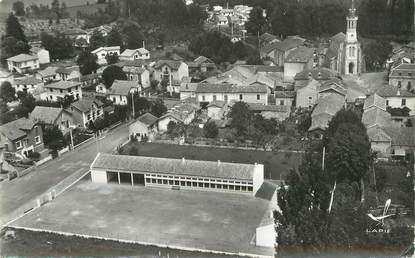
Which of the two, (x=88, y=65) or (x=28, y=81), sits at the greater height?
(x=88, y=65)

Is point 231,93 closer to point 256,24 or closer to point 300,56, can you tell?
point 300,56

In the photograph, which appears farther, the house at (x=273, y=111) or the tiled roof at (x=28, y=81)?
the tiled roof at (x=28, y=81)

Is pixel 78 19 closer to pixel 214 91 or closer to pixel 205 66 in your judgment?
pixel 205 66

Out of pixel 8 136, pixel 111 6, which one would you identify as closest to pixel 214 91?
pixel 8 136

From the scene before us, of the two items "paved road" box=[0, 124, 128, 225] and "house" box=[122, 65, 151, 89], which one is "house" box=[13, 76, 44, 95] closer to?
"house" box=[122, 65, 151, 89]

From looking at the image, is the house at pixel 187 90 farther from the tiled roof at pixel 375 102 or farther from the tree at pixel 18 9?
the tree at pixel 18 9

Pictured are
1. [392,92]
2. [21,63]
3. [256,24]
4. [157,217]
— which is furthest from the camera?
[256,24]

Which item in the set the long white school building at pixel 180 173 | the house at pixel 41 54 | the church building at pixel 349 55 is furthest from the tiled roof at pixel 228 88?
the house at pixel 41 54

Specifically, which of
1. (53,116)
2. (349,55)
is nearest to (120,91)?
(53,116)

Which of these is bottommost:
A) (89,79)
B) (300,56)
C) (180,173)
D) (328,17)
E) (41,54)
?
(180,173)
